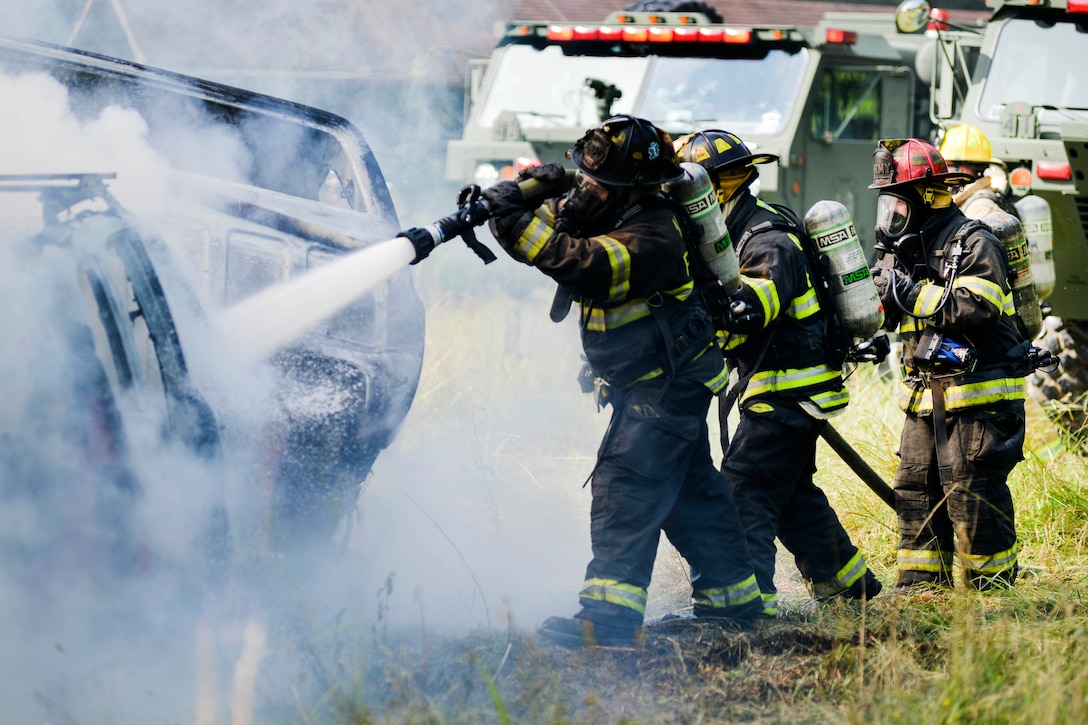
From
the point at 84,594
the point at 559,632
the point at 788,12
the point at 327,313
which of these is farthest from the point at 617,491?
the point at 788,12

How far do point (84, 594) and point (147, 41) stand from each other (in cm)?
355

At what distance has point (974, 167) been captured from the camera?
18.9 ft

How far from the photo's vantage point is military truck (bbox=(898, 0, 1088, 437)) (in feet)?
21.1

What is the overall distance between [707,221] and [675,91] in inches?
194

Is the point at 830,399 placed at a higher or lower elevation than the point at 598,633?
higher

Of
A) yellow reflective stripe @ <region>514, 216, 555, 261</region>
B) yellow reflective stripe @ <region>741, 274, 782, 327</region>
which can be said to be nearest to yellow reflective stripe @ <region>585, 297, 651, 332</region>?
yellow reflective stripe @ <region>514, 216, 555, 261</region>

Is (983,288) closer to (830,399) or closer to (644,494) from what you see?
(830,399)

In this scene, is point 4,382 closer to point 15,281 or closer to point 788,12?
point 15,281

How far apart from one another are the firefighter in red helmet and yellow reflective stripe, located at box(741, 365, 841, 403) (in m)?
0.44

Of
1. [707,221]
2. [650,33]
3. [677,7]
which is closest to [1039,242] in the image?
[707,221]

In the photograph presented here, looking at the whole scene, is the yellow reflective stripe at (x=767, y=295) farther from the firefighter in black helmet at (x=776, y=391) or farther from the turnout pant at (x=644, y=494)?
the turnout pant at (x=644, y=494)

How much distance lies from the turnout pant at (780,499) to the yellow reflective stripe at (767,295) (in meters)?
0.33

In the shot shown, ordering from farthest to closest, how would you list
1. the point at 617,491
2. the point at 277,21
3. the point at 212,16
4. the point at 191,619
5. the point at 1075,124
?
the point at 1075,124 → the point at 277,21 → the point at 212,16 → the point at 617,491 → the point at 191,619

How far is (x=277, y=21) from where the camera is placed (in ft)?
18.7
